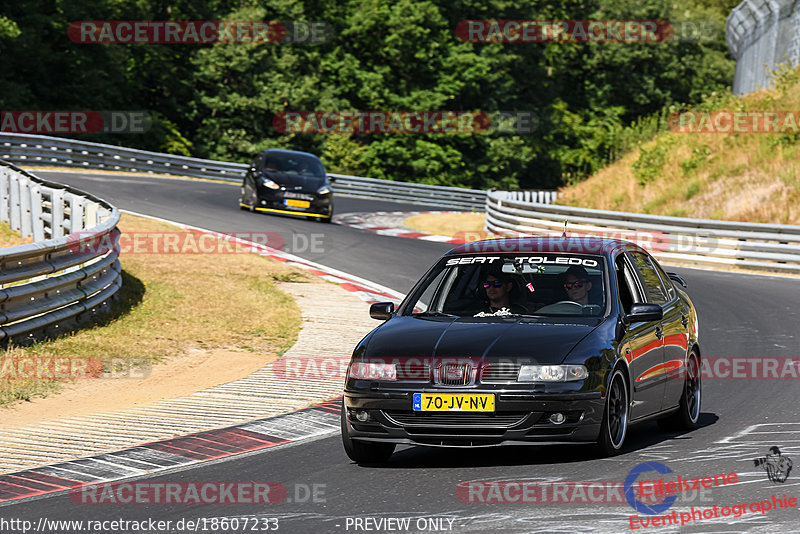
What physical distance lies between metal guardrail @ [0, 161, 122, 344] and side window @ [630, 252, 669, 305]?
19.8ft

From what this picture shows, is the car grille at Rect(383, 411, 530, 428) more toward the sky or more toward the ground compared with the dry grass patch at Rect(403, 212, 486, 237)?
more toward the sky

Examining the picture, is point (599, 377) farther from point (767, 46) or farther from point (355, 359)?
point (767, 46)

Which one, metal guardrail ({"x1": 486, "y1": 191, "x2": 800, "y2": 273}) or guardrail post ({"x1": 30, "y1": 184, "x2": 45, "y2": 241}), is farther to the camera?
metal guardrail ({"x1": 486, "y1": 191, "x2": 800, "y2": 273})

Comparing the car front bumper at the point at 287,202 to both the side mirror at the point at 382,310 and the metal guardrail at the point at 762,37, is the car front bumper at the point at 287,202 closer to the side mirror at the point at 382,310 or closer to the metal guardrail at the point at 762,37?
the metal guardrail at the point at 762,37

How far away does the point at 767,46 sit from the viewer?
125ft

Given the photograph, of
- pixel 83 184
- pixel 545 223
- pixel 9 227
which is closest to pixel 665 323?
pixel 9 227

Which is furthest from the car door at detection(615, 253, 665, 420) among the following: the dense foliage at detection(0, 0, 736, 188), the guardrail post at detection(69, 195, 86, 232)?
the dense foliage at detection(0, 0, 736, 188)

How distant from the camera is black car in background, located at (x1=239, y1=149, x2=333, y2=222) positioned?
28328 mm

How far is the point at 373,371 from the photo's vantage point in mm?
7758

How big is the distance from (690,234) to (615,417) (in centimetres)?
1693

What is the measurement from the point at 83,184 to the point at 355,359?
26167 mm

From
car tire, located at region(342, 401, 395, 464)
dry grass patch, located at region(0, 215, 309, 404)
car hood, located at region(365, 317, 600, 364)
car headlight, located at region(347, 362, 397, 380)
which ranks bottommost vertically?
dry grass patch, located at region(0, 215, 309, 404)

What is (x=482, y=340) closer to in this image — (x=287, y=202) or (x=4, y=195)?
(x=4, y=195)

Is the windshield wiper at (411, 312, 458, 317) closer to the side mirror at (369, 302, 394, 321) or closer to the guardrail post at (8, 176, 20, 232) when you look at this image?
the side mirror at (369, 302, 394, 321)
